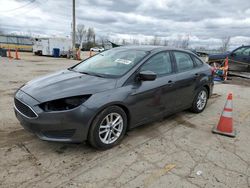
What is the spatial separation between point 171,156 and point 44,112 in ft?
6.24

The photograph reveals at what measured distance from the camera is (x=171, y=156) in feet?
9.95

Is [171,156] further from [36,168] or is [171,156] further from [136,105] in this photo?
[36,168]

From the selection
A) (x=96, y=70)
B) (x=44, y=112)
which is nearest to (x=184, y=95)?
(x=96, y=70)

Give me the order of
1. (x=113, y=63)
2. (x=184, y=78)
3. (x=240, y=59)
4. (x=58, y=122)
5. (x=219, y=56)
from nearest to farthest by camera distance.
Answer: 1. (x=58, y=122)
2. (x=113, y=63)
3. (x=184, y=78)
4. (x=240, y=59)
5. (x=219, y=56)

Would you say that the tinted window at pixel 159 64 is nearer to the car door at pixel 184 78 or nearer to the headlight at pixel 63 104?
the car door at pixel 184 78

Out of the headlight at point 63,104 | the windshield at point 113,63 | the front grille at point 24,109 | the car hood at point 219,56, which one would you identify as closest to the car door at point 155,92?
the windshield at point 113,63

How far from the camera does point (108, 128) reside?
10.1 feet

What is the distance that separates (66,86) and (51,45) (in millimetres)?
22720

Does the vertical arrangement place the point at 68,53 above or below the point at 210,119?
above

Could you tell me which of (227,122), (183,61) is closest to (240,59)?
(183,61)

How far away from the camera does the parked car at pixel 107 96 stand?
8.85 feet

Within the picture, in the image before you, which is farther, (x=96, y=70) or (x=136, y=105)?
(x=96, y=70)

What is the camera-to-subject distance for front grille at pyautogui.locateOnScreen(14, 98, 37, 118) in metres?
2.71

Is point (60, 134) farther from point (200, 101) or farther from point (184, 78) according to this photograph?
point (200, 101)
